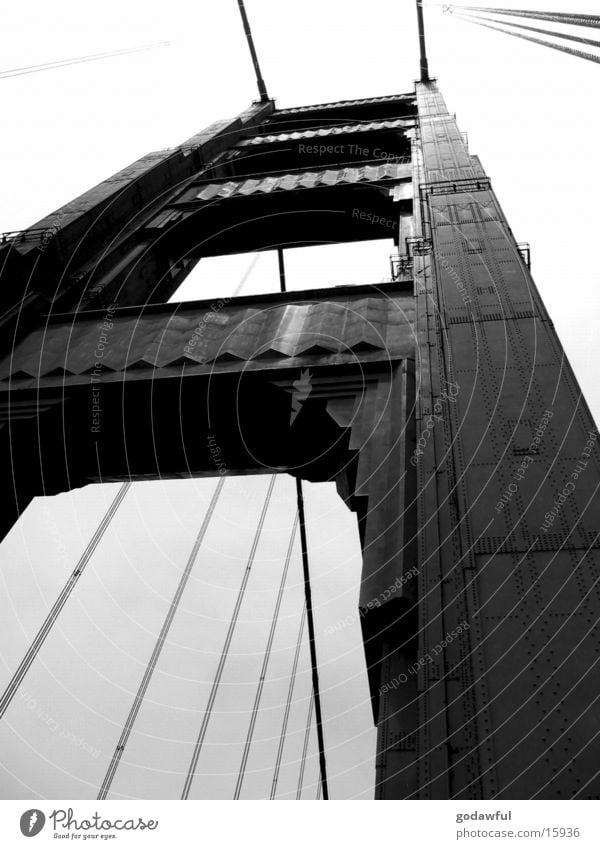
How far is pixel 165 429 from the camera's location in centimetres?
1172

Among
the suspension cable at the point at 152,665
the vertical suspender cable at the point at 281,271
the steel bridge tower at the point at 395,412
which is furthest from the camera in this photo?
the vertical suspender cable at the point at 281,271

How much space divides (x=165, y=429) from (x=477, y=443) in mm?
5645

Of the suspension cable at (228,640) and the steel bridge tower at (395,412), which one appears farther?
the suspension cable at (228,640)

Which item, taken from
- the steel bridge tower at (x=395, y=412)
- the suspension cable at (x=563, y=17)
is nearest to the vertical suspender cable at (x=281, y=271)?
the steel bridge tower at (x=395, y=412)

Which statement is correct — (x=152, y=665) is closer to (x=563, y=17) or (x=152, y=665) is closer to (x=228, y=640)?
(x=228, y=640)

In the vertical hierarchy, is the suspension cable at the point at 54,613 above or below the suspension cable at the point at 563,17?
below

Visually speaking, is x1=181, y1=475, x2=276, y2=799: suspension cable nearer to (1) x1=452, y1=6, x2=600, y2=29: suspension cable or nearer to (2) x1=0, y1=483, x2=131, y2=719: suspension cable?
(2) x1=0, y1=483, x2=131, y2=719: suspension cable

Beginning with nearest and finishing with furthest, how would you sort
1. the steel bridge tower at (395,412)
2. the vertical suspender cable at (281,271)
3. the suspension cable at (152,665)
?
the steel bridge tower at (395,412) → the suspension cable at (152,665) → the vertical suspender cable at (281,271)

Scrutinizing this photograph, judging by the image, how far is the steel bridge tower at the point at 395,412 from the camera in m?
5.81

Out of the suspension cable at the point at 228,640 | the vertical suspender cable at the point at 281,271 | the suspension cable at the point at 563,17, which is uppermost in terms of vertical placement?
the suspension cable at the point at 563,17

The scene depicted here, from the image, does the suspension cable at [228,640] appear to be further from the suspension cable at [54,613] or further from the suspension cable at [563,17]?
the suspension cable at [563,17]

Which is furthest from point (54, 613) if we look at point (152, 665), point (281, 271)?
point (281, 271)

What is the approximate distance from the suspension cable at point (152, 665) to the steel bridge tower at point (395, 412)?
6.86 meters

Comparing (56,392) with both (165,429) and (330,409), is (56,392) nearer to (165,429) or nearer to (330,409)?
(165,429)
